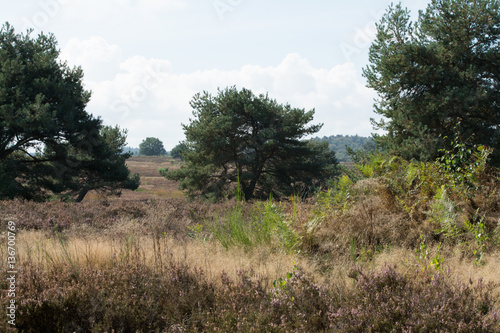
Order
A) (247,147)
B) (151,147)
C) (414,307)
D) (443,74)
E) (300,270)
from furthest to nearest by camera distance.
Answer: (151,147) < (247,147) < (443,74) < (300,270) < (414,307)

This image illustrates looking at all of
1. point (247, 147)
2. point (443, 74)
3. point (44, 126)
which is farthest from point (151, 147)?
point (443, 74)

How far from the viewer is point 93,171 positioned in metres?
19.4

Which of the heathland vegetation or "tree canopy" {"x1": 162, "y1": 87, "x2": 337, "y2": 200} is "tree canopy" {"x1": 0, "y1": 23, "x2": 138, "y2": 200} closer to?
"tree canopy" {"x1": 162, "y1": 87, "x2": 337, "y2": 200}

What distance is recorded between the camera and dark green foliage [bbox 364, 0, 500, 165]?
13.8 meters

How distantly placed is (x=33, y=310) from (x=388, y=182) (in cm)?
552

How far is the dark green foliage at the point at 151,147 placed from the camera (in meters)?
133

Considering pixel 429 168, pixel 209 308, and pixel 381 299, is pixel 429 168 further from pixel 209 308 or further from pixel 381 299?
pixel 209 308

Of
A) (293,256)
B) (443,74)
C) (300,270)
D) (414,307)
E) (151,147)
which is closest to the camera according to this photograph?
(414,307)

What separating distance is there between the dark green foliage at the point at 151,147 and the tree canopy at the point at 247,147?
115m

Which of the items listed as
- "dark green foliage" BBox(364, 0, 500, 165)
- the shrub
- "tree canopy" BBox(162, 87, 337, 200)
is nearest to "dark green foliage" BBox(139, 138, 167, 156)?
"tree canopy" BBox(162, 87, 337, 200)

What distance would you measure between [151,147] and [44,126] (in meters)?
123

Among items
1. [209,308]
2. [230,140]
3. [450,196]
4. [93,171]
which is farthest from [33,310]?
[230,140]

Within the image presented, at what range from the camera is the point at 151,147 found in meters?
134

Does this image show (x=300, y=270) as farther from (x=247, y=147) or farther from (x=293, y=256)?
(x=247, y=147)
